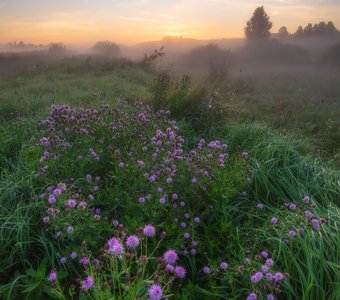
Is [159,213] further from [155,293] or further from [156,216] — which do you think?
[155,293]

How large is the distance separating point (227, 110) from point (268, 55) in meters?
33.6

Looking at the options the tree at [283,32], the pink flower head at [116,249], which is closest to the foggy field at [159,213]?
the pink flower head at [116,249]

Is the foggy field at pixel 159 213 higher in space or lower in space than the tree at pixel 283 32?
lower

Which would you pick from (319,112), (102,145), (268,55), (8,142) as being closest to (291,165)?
(102,145)

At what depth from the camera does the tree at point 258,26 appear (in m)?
41.7

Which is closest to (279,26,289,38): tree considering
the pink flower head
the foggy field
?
A: the foggy field

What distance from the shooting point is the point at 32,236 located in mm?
3188

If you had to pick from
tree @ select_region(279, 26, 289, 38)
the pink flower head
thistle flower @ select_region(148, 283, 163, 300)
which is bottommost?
thistle flower @ select_region(148, 283, 163, 300)

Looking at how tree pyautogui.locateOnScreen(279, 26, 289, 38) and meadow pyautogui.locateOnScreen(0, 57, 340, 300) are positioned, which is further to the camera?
tree pyautogui.locateOnScreen(279, 26, 289, 38)

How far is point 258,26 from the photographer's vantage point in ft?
138

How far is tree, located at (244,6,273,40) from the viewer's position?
137 ft

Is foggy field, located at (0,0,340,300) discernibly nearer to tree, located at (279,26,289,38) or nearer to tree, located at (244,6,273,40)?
tree, located at (244,6,273,40)

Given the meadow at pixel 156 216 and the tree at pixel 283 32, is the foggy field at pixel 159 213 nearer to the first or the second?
the meadow at pixel 156 216

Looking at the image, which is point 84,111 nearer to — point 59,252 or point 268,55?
point 59,252
